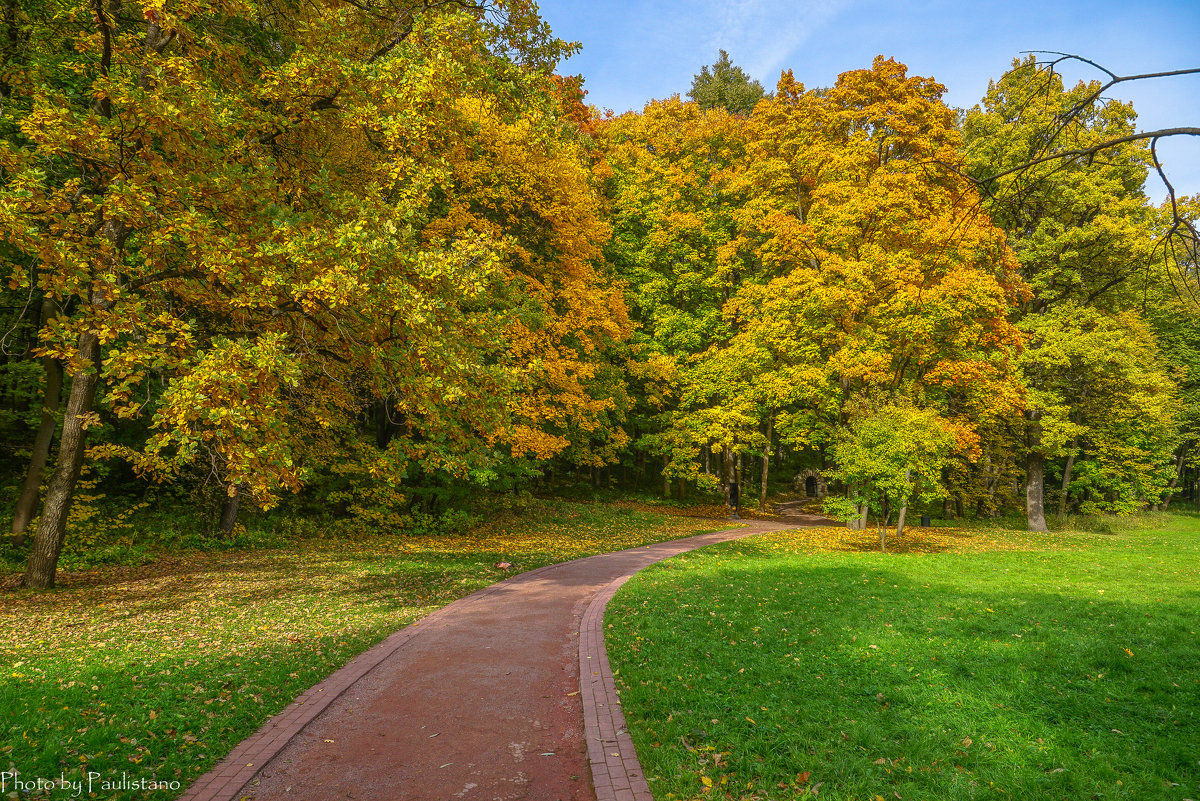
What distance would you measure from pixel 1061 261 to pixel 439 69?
25.0m

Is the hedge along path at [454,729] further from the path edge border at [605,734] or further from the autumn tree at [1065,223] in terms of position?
the autumn tree at [1065,223]

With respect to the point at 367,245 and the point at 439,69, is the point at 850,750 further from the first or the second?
the point at 439,69

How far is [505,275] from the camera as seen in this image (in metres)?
13.6

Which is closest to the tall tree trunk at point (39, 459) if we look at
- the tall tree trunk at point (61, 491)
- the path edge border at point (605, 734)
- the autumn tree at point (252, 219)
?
the tall tree trunk at point (61, 491)

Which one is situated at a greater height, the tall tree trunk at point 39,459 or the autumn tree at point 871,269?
the autumn tree at point 871,269

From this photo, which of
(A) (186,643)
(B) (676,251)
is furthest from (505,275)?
(B) (676,251)

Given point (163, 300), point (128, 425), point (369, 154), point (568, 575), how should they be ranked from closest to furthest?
point (163, 300) < point (568, 575) < point (369, 154) < point (128, 425)

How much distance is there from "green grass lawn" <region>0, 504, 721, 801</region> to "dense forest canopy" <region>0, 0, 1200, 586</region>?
2.01 meters

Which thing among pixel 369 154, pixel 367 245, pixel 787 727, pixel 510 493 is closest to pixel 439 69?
pixel 367 245

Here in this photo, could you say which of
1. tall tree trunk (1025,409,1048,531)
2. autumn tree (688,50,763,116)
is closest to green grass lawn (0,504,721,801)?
tall tree trunk (1025,409,1048,531)

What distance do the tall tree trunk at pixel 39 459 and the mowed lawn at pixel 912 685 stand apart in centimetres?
1312

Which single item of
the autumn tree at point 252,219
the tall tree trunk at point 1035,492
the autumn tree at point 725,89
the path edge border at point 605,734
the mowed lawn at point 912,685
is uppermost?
the autumn tree at point 725,89

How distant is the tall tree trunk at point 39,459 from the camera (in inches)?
492

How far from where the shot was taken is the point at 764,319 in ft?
74.7
